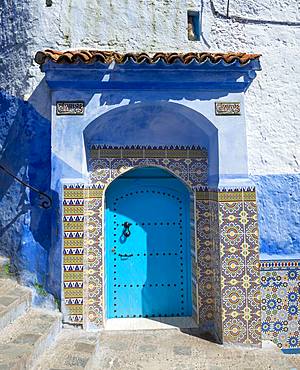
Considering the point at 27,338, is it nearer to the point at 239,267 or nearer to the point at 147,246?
the point at 147,246

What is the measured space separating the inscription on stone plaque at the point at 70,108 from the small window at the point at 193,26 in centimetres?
180

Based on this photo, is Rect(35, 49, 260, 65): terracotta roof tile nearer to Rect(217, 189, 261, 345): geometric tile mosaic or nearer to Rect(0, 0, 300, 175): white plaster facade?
Rect(0, 0, 300, 175): white plaster facade

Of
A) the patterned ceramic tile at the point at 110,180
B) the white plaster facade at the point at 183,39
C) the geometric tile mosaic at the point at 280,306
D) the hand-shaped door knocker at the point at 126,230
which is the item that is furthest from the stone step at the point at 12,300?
the geometric tile mosaic at the point at 280,306

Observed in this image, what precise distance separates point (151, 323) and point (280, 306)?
1506mm

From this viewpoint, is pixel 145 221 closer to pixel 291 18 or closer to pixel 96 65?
pixel 96 65

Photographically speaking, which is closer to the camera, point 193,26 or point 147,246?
point 147,246

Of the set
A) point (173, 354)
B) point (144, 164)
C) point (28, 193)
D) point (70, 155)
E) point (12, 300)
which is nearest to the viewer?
point (173, 354)

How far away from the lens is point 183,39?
14.4ft

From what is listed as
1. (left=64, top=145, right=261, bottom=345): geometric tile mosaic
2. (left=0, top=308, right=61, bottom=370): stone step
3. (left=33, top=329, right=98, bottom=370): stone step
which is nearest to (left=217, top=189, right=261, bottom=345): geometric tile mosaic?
(left=64, top=145, right=261, bottom=345): geometric tile mosaic

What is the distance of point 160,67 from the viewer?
3.69m

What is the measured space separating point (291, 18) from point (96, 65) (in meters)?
2.77

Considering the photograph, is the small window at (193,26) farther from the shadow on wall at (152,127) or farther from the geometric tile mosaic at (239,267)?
the geometric tile mosaic at (239,267)

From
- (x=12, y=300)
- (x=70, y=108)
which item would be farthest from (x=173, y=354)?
(x=70, y=108)

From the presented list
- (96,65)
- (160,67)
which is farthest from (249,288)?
(96,65)
